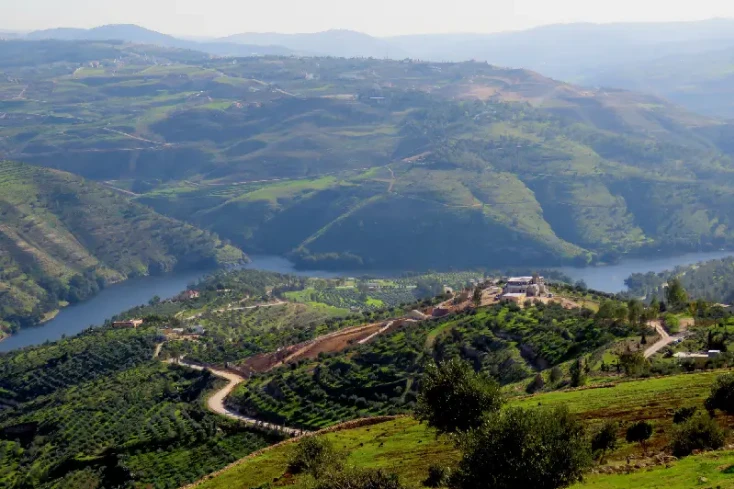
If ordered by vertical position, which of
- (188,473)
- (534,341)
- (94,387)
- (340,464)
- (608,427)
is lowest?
(94,387)

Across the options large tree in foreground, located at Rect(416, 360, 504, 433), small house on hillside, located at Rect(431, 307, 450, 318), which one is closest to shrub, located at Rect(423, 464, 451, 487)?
large tree in foreground, located at Rect(416, 360, 504, 433)

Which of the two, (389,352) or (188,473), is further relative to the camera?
(389,352)

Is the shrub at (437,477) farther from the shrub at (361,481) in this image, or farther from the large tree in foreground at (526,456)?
the large tree in foreground at (526,456)

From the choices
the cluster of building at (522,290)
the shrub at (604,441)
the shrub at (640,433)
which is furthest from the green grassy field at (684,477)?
the cluster of building at (522,290)

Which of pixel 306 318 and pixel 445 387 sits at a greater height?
pixel 445 387

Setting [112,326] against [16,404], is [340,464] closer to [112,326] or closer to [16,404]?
[16,404]

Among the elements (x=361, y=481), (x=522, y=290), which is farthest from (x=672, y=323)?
(x=361, y=481)

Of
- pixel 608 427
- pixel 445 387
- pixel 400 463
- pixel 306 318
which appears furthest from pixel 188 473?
pixel 306 318
